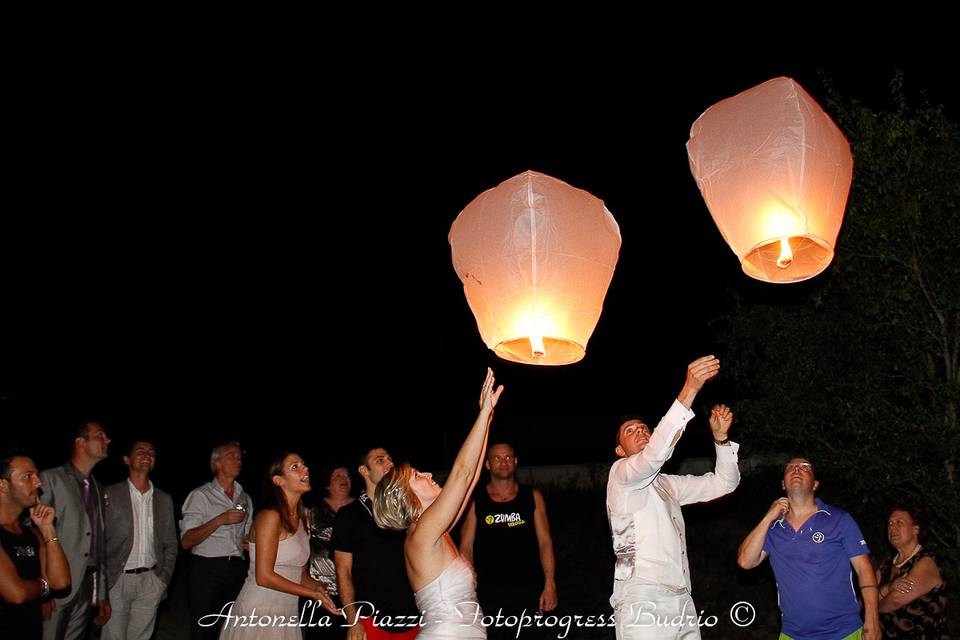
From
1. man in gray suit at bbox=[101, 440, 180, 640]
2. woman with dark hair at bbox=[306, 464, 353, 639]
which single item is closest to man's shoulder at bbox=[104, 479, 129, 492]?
man in gray suit at bbox=[101, 440, 180, 640]

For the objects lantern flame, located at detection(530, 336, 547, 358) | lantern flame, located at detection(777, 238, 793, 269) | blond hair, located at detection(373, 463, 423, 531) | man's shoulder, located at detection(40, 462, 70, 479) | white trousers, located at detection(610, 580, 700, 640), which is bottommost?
white trousers, located at detection(610, 580, 700, 640)

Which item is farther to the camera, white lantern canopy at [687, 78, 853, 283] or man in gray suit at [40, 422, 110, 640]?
man in gray suit at [40, 422, 110, 640]

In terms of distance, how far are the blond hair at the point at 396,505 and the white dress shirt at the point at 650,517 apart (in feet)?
3.86

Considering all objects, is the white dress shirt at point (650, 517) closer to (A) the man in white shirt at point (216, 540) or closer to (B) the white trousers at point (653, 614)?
(B) the white trousers at point (653, 614)

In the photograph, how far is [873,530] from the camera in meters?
8.07

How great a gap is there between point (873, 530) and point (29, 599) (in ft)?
24.0

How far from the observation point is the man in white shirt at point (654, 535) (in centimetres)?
409

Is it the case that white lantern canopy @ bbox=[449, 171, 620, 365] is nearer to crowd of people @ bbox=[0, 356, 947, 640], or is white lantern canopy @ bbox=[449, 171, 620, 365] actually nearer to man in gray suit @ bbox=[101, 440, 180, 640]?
crowd of people @ bbox=[0, 356, 947, 640]

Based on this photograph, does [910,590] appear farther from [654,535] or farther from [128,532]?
[128,532]

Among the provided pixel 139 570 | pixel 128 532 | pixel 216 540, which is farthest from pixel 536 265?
pixel 139 570

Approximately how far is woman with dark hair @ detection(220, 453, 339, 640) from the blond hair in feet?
5.24

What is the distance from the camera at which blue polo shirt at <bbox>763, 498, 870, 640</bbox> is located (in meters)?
4.62

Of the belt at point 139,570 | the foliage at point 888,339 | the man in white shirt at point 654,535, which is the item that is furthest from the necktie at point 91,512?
the foliage at point 888,339

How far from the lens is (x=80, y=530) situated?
18.9ft
